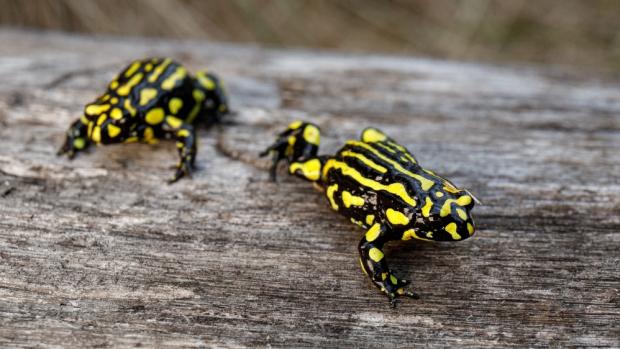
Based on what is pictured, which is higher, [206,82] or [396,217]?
[206,82]

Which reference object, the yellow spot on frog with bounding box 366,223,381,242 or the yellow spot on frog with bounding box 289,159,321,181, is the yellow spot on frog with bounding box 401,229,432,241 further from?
the yellow spot on frog with bounding box 289,159,321,181

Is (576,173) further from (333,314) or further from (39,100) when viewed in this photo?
(39,100)

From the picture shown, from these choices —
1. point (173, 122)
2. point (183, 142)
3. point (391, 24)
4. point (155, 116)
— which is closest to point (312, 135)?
point (183, 142)

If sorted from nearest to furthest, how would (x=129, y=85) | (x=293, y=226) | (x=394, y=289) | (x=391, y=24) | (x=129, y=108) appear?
(x=394, y=289) → (x=293, y=226) → (x=129, y=108) → (x=129, y=85) → (x=391, y=24)

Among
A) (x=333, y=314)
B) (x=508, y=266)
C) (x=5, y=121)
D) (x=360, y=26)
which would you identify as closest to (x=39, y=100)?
(x=5, y=121)

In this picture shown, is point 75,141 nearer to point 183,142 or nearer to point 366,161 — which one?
point 183,142

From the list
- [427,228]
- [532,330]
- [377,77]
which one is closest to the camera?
[532,330]
